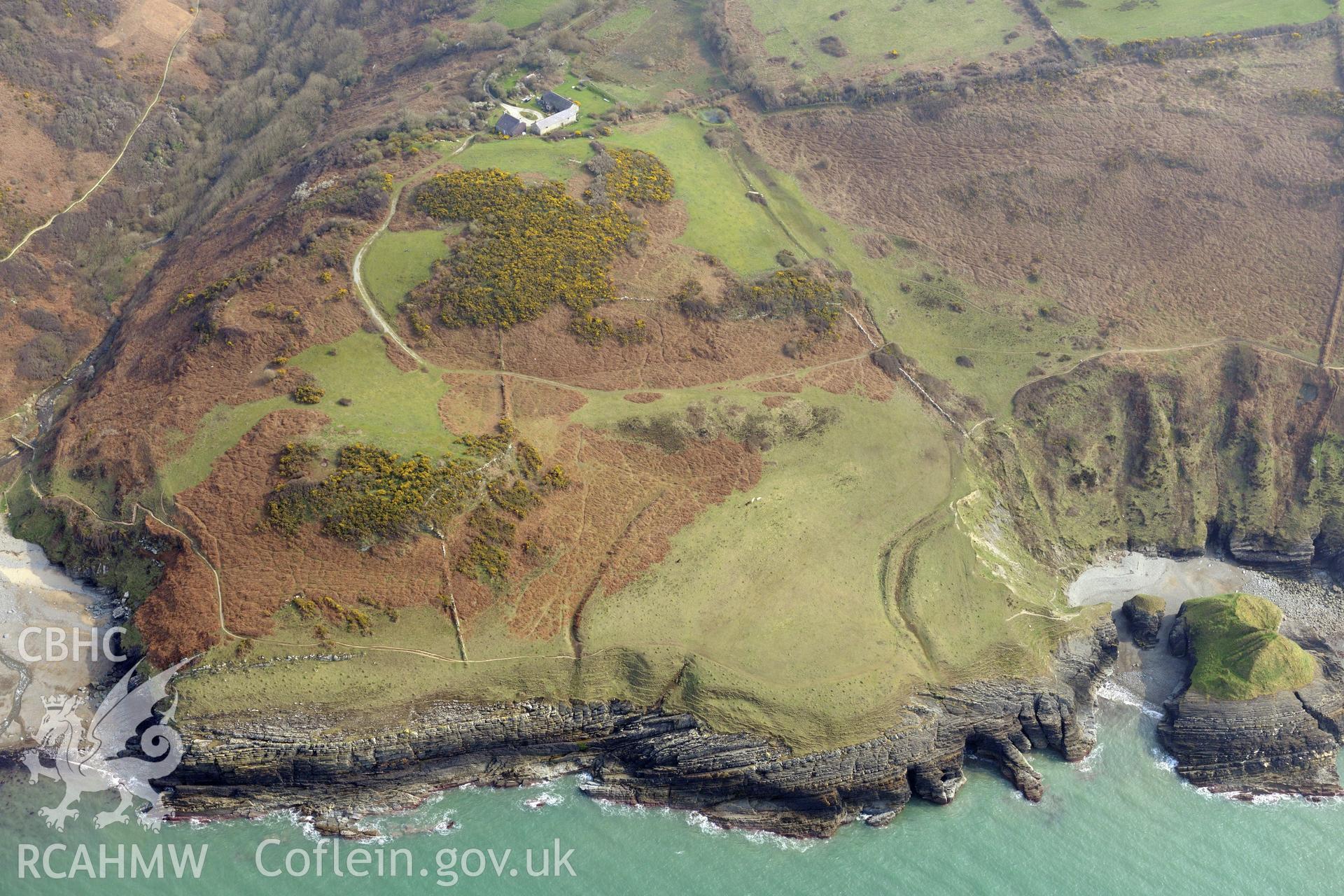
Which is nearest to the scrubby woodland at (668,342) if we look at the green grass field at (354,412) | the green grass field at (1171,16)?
the green grass field at (354,412)

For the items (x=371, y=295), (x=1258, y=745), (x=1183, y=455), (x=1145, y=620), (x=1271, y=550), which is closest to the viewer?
(x=1258, y=745)

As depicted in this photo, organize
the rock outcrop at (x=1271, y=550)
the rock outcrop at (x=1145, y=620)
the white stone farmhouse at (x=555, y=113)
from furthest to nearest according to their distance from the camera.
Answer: the white stone farmhouse at (x=555, y=113)
the rock outcrop at (x=1271, y=550)
the rock outcrop at (x=1145, y=620)

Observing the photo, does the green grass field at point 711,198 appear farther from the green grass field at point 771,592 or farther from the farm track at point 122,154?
the farm track at point 122,154

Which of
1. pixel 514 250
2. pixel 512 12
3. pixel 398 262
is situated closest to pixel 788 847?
pixel 514 250

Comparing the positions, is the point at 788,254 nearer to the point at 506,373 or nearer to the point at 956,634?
the point at 506,373

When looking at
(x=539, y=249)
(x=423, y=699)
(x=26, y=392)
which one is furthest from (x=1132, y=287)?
(x=26, y=392)

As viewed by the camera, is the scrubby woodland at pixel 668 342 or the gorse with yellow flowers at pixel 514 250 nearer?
the scrubby woodland at pixel 668 342

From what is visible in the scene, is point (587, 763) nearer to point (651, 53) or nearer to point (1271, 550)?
point (1271, 550)
